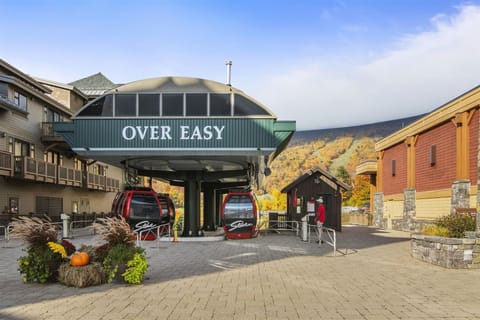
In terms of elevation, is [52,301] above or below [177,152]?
below

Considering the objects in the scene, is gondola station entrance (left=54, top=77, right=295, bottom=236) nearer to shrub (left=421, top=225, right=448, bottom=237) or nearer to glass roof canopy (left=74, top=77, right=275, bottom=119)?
glass roof canopy (left=74, top=77, right=275, bottom=119)

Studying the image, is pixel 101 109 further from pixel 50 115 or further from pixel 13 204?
pixel 50 115

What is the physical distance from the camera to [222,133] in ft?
65.6

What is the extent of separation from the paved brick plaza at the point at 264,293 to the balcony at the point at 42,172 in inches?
603

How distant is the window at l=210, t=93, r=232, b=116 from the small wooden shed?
11442mm

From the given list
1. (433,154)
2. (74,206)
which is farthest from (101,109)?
(74,206)

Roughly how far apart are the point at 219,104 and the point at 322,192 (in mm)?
12892

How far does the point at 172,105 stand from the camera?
20.2 meters

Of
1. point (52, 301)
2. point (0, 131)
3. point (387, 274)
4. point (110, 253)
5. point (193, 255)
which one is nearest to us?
point (52, 301)

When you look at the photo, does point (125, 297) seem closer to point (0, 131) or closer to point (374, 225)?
point (0, 131)

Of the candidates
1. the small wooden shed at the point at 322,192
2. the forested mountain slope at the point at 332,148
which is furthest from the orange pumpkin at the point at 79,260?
the forested mountain slope at the point at 332,148

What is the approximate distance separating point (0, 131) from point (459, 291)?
26.5m

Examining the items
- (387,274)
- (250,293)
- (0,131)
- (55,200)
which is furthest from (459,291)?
(55,200)

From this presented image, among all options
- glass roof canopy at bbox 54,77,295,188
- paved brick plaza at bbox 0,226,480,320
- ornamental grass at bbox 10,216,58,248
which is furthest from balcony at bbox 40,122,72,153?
ornamental grass at bbox 10,216,58,248
